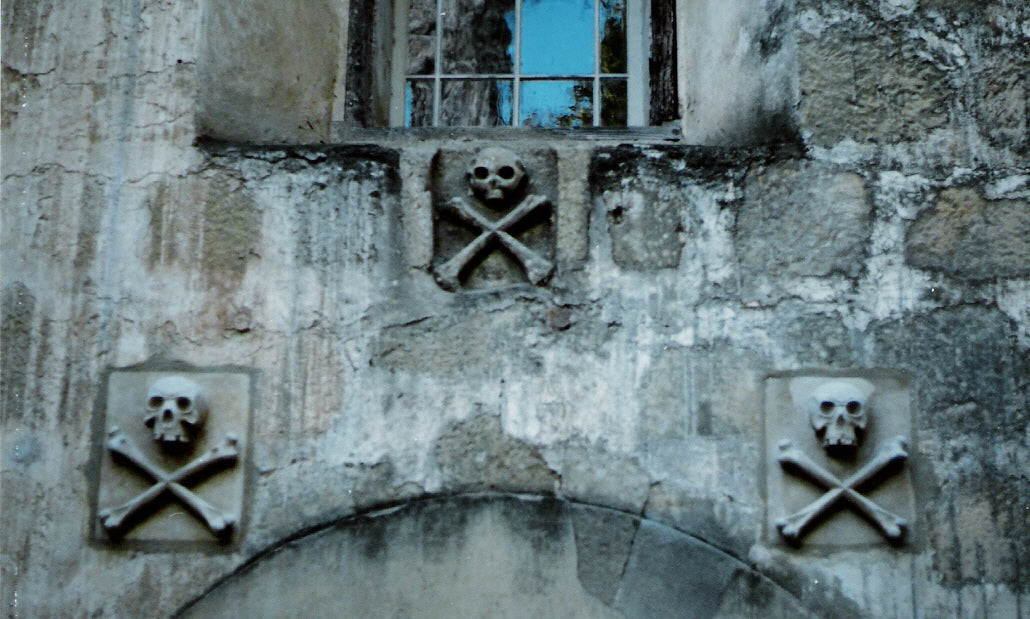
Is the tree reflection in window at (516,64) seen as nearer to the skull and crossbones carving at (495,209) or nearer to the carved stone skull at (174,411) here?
the skull and crossbones carving at (495,209)

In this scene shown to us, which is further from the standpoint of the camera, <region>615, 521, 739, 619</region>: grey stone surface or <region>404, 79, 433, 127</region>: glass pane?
<region>404, 79, 433, 127</region>: glass pane

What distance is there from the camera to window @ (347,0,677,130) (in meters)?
3.59

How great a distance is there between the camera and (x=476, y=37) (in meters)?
3.68

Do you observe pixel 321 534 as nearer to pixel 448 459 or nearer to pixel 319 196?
pixel 448 459

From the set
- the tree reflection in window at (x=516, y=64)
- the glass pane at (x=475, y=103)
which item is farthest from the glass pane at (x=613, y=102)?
the glass pane at (x=475, y=103)

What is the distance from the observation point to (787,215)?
9.94ft

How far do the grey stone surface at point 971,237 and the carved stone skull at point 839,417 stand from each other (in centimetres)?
37

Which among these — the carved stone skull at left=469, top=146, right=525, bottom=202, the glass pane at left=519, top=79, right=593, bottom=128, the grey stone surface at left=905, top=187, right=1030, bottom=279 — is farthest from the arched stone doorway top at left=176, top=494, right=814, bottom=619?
the glass pane at left=519, top=79, right=593, bottom=128

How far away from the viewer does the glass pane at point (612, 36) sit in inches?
143

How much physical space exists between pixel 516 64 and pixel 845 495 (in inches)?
60.9

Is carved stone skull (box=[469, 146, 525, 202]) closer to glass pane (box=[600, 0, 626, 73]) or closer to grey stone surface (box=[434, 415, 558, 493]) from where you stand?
grey stone surface (box=[434, 415, 558, 493])

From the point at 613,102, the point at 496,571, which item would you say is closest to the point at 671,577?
the point at 496,571

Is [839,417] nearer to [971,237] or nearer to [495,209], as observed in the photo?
[971,237]

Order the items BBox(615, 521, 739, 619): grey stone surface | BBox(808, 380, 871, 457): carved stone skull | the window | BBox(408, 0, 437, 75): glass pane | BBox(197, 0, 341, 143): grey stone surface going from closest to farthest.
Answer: BBox(615, 521, 739, 619): grey stone surface
BBox(808, 380, 871, 457): carved stone skull
BBox(197, 0, 341, 143): grey stone surface
the window
BBox(408, 0, 437, 75): glass pane
